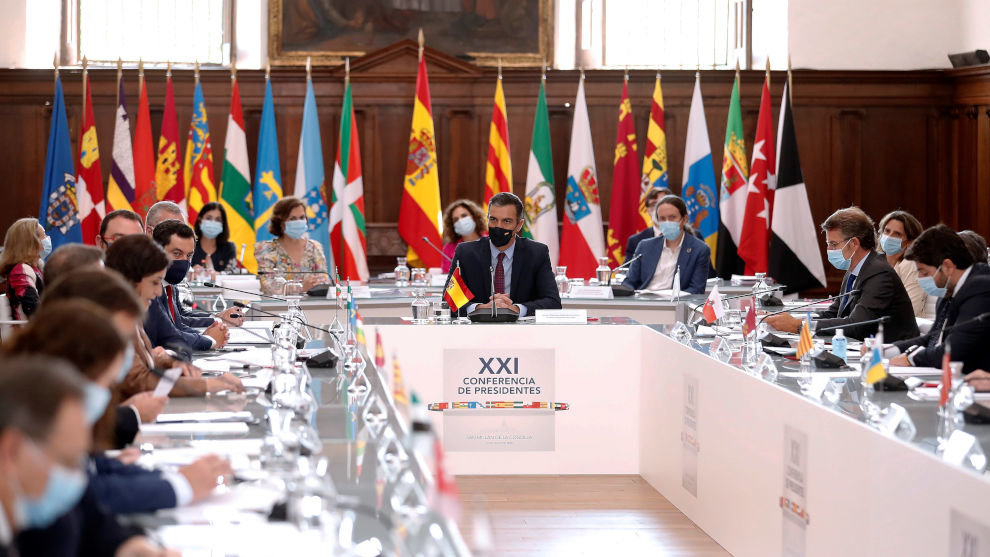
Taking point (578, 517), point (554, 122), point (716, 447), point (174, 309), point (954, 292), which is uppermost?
point (554, 122)

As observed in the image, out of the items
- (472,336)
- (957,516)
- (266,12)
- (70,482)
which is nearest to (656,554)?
(472,336)

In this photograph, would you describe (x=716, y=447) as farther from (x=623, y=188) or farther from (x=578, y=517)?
(x=623, y=188)

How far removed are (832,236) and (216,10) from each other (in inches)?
284

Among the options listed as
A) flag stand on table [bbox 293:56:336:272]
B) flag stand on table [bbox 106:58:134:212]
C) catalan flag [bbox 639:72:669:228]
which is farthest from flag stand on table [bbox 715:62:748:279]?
flag stand on table [bbox 106:58:134:212]

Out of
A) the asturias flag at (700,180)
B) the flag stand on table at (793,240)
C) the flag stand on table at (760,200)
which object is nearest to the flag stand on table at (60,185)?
the asturias flag at (700,180)

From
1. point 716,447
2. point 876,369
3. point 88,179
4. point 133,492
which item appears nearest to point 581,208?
point 88,179

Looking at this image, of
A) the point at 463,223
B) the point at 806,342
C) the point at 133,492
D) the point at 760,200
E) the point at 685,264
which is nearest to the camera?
the point at 133,492

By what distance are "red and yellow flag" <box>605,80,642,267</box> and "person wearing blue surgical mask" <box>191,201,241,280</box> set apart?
326 centimetres

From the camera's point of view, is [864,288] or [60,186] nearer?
[864,288]

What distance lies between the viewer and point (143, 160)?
9570mm

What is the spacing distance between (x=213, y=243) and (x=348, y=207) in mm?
1401

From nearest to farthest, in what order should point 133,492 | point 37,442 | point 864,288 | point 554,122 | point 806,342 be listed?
point 37,442 < point 133,492 < point 806,342 < point 864,288 < point 554,122

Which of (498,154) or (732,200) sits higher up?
(498,154)

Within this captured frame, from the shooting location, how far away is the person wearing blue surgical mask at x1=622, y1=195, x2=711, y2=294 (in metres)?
7.14
